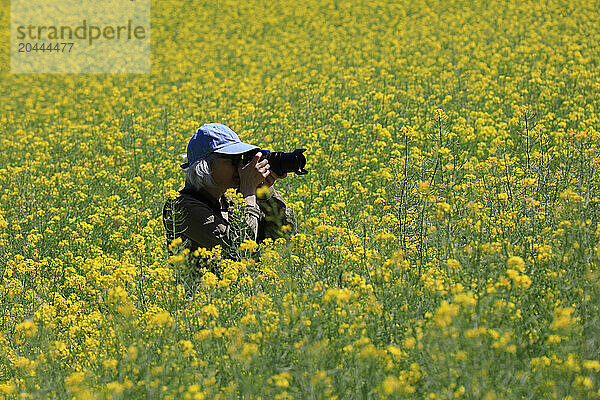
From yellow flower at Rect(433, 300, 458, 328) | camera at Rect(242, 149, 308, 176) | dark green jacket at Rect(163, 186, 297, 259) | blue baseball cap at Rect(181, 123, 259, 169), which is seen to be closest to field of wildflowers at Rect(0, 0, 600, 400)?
yellow flower at Rect(433, 300, 458, 328)

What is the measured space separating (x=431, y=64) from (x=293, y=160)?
866 cm

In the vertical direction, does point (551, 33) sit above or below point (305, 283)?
above

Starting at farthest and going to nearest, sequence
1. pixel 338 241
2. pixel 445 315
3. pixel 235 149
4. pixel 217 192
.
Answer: pixel 217 192 < pixel 235 149 < pixel 338 241 < pixel 445 315

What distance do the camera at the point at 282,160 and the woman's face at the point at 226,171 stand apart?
63mm

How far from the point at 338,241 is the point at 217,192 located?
2.71 ft

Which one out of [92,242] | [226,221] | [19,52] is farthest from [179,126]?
[19,52]

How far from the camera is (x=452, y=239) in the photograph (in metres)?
3.92

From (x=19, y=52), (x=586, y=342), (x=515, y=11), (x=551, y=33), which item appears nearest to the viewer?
(x=586, y=342)

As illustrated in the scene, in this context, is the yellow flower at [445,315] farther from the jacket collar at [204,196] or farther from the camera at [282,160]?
the jacket collar at [204,196]

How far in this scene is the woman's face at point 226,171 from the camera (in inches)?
167

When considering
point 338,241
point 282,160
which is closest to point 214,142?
point 282,160

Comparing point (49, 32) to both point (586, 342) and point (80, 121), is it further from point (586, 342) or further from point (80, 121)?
point (586, 342)

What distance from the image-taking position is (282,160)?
4262 mm

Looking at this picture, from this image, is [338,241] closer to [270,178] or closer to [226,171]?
[270,178]
